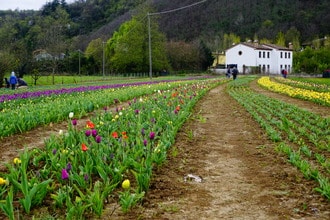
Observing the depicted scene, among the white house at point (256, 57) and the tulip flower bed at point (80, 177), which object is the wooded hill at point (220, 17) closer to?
the white house at point (256, 57)

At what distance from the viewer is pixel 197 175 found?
4891 millimetres

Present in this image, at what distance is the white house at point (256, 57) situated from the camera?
77062 millimetres

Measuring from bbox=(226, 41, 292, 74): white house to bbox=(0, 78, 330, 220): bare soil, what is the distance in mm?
68592

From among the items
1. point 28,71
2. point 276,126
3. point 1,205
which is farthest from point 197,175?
point 28,71

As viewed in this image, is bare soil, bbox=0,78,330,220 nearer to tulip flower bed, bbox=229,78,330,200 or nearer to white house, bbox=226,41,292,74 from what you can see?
tulip flower bed, bbox=229,78,330,200

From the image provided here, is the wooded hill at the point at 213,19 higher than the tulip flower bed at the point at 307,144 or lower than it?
higher

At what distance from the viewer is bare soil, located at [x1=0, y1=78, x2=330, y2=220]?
11.8 ft

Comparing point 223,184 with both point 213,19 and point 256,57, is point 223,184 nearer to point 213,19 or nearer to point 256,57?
point 256,57

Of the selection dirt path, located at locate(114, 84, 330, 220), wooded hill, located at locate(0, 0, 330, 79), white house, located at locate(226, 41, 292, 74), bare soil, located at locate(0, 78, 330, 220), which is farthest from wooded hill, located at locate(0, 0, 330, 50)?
dirt path, located at locate(114, 84, 330, 220)

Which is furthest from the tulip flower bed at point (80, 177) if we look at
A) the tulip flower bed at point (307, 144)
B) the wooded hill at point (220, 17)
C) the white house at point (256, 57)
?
the wooded hill at point (220, 17)

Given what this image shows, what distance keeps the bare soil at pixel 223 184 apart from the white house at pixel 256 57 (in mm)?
68592

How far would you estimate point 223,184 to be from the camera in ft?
14.8

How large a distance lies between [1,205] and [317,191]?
3.29 meters

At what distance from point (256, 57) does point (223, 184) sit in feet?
250
